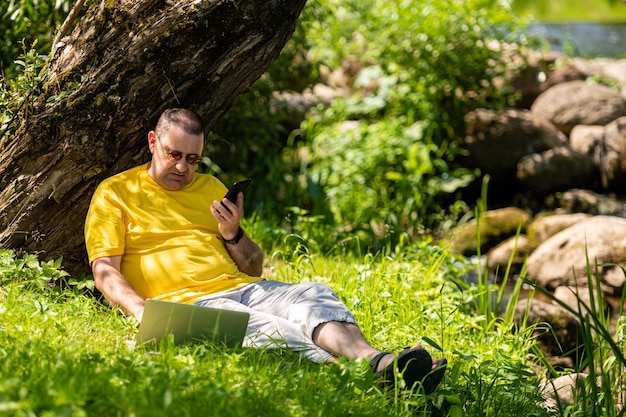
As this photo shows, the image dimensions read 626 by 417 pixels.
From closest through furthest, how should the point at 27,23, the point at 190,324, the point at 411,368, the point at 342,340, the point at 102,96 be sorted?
1. the point at 411,368
2. the point at 190,324
3. the point at 342,340
4. the point at 102,96
5. the point at 27,23

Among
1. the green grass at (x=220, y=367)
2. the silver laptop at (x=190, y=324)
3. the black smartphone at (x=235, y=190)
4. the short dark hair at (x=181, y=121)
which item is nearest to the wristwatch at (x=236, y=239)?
the black smartphone at (x=235, y=190)

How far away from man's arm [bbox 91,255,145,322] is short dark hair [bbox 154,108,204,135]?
698 mm

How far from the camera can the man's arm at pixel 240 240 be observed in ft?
14.1

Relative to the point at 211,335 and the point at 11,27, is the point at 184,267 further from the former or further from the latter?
the point at 11,27

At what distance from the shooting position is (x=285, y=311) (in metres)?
3.97

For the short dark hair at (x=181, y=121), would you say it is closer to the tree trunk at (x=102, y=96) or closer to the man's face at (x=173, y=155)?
the man's face at (x=173, y=155)

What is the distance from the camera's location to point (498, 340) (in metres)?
5.18

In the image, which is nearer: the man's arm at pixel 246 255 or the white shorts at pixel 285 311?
the white shorts at pixel 285 311

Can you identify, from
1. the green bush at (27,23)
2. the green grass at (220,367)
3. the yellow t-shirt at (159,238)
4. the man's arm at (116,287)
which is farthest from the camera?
the green bush at (27,23)

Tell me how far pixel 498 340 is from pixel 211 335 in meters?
2.20

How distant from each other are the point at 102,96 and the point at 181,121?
1.69ft

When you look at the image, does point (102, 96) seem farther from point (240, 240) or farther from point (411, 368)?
point (411, 368)

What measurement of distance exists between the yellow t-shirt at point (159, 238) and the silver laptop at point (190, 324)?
471 mm

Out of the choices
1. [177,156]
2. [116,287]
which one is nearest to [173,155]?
[177,156]
